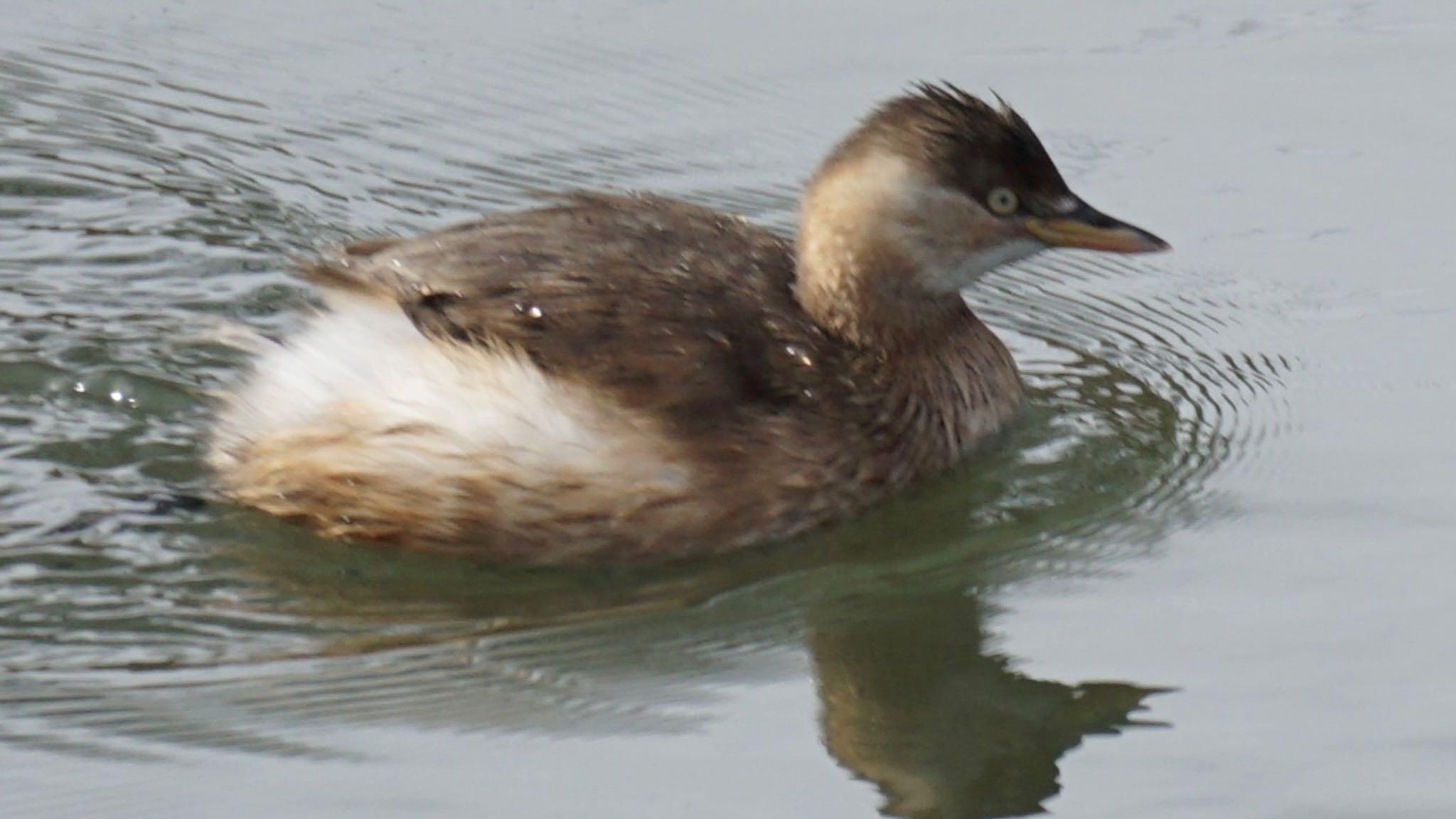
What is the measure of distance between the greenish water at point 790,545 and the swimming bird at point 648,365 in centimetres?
13

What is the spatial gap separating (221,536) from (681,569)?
3.46 feet

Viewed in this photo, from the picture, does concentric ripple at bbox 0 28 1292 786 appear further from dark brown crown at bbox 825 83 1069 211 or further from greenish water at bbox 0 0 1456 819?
dark brown crown at bbox 825 83 1069 211

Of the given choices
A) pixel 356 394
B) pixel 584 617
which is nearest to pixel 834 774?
pixel 584 617

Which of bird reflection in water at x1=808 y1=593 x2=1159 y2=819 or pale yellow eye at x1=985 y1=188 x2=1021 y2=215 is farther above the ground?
pale yellow eye at x1=985 y1=188 x2=1021 y2=215

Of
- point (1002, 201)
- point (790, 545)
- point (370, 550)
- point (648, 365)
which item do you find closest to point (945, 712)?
point (790, 545)

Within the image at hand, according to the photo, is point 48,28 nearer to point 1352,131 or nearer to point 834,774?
point 1352,131

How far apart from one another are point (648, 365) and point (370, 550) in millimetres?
768

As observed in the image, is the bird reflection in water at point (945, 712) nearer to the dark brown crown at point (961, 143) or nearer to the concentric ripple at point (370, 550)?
the concentric ripple at point (370, 550)

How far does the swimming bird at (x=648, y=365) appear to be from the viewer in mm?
5621

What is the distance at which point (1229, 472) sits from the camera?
620 cm

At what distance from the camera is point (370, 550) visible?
578 centimetres

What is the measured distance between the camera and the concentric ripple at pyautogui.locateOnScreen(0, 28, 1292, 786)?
5094 mm

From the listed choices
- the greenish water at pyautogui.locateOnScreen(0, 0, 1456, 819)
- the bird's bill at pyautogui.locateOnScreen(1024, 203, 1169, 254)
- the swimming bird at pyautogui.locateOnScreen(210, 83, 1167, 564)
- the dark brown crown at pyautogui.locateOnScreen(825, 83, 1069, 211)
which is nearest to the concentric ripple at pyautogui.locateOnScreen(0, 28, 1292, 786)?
the greenish water at pyautogui.locateOnScreen(0, 0, 1456, 819)

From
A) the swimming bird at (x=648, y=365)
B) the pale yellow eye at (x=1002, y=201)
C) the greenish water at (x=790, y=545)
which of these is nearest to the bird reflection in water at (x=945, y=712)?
the greenish water at (x=790, y=545)
